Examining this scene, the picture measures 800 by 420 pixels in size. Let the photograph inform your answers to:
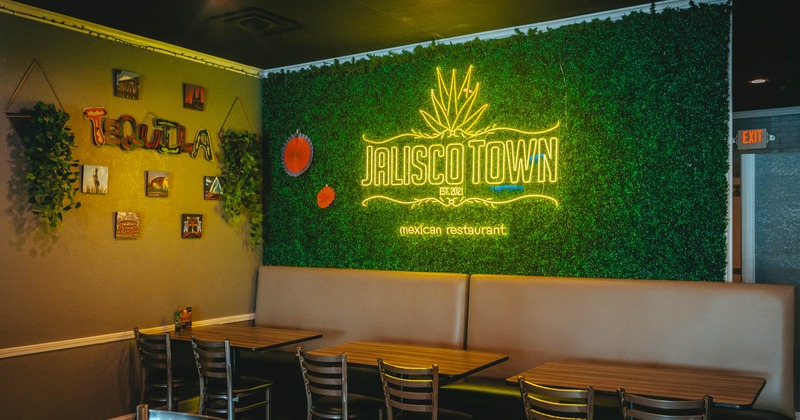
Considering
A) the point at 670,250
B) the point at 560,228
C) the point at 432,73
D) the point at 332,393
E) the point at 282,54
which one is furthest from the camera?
the point at 282,54

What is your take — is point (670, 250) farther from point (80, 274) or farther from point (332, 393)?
point (80, 274)

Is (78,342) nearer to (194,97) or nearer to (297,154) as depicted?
(194,97)

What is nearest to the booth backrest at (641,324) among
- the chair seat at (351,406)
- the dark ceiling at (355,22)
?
the chair seat at (351,406)

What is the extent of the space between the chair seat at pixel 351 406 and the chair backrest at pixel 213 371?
0.62 metres

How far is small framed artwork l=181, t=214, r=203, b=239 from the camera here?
638 centimetres

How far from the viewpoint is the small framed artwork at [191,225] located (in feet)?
20.9

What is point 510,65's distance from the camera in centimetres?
573

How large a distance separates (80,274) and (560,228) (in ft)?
13.0

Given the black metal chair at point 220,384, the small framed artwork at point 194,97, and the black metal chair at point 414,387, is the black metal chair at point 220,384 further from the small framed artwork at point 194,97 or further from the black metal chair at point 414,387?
the small framed artwork at point 194,97

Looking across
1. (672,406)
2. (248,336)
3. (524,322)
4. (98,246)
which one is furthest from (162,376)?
(672,406)

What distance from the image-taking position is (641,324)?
4871 mm

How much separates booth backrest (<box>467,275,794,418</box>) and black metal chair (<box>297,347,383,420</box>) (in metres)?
1.27

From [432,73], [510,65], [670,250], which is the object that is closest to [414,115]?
[432,73]

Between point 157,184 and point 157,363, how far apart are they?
5.61 ft
